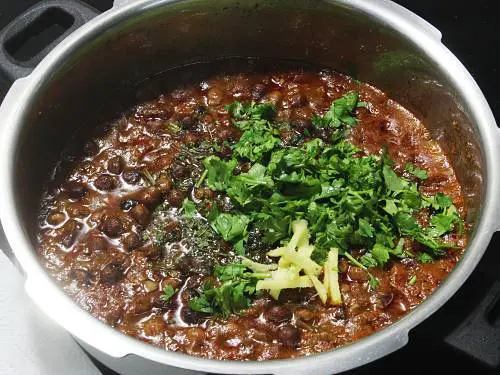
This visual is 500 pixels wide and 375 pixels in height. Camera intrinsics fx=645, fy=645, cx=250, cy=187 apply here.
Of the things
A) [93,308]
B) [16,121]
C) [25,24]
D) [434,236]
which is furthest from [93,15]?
[434,236]

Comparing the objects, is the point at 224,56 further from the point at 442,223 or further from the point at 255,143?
the point at 442,223

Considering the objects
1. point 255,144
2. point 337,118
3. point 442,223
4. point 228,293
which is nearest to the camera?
point 228,293

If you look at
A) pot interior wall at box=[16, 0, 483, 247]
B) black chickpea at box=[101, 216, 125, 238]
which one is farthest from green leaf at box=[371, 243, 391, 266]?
black chickpea at box=[101, 216, 125, 238]

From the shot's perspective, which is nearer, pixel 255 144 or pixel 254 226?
pixel 254 226

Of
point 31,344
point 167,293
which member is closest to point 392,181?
point 167,293

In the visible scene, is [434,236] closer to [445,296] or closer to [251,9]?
[445,296]

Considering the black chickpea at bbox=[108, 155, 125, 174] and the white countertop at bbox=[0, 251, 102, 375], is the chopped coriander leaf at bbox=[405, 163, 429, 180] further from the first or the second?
the white countertop at bbox=[0, 251, 102, 375]

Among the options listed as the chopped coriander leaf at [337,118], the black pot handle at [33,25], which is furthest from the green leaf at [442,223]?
the black pot handle at [33,25]
